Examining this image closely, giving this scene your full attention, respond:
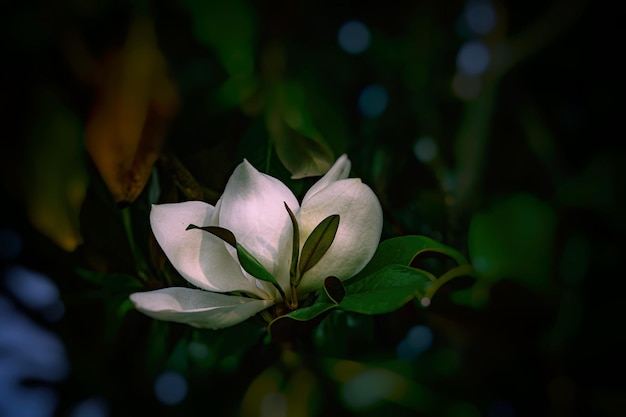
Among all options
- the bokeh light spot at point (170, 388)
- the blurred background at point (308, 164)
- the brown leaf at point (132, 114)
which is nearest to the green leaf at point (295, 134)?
the blurred background at point (308, 164)

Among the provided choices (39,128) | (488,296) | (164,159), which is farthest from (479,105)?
(39,128)

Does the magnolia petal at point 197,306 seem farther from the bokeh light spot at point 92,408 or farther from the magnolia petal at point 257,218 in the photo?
the bokeh light spot at point 92,408

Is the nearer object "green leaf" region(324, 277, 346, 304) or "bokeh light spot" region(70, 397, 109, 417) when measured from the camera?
"green leaf" region(324, 277, 346, 304)

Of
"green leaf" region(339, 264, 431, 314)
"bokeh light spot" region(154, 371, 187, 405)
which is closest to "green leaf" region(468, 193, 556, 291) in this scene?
"green leaf" region(339, 264, 431, 314)

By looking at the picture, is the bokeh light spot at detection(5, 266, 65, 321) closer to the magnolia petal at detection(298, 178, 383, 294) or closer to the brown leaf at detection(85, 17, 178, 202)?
the brown leaf at detection(85, 17, 178, 202)

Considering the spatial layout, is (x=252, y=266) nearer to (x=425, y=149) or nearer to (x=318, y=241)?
(x=318, y=241)

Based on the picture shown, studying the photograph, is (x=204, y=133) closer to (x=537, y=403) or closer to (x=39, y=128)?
(x=39, y=128)

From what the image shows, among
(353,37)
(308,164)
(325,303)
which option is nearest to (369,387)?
(325,303)
